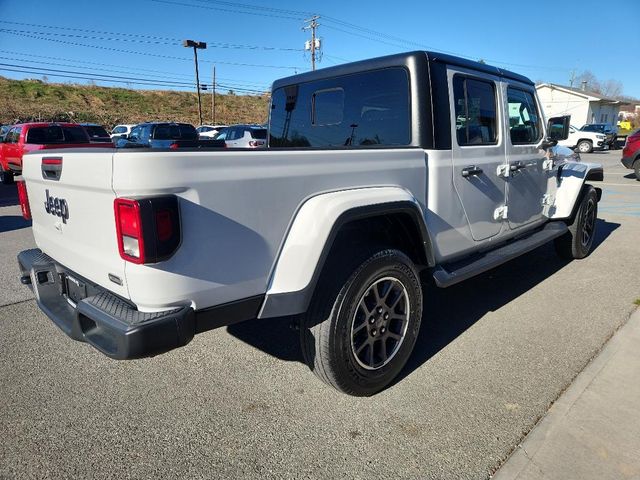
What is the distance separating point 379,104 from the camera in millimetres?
3350

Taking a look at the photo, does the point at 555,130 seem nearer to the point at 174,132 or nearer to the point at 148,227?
the point at 148,227

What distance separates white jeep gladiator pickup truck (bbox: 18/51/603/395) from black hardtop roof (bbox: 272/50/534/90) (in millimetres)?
13

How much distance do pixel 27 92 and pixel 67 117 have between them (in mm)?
13728

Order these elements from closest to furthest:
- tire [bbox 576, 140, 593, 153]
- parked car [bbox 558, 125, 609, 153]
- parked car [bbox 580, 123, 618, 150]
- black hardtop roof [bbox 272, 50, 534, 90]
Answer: black hardtop roof [bbox 272, 50, 534, 90] → parked car [bbox 558, 125, 609, 153] → tire [bbox 576, 140, 593, 153] → parked car [bbox 580, 123, 618, 150]

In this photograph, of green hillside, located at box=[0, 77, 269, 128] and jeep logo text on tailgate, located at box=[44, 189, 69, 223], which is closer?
jeep logo text on tailgate, located at box=[44, 189, 69, 223]

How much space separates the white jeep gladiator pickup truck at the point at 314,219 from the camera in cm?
198

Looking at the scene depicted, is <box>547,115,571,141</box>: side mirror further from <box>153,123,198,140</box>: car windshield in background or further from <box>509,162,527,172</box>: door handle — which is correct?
<box>153,123,198,140</box>: car windshield in background

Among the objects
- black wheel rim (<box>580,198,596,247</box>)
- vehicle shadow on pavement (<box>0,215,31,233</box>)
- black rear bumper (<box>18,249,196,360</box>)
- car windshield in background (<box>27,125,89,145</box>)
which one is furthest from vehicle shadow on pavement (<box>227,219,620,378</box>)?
car windshield in background (<box>27,125,89,145</box>)

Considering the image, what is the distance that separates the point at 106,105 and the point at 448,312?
2532 inches

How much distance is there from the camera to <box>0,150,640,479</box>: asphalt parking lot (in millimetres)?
2248

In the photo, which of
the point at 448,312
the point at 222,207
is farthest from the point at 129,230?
the point at 448,312

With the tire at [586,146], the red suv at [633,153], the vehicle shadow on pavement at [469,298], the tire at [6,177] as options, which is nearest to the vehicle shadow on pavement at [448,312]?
the vehicle shadow on pavement at [469,298]

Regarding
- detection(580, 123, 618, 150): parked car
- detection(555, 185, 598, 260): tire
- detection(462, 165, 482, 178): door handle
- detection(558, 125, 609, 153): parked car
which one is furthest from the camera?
detection(580, 123, 618, 150): parked car

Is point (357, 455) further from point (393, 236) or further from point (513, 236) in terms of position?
point (513, 236)
